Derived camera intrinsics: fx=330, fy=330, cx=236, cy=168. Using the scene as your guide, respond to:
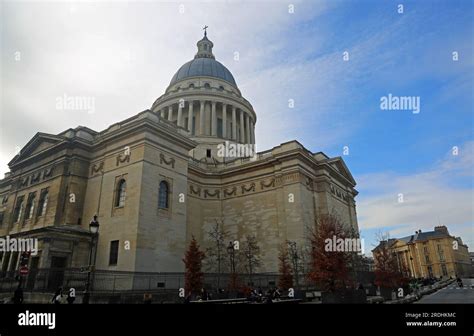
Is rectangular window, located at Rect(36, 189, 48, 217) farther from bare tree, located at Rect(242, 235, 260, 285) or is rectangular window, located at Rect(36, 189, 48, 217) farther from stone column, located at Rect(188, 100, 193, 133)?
stone column, located at Rect(188, 100, 193, 133)

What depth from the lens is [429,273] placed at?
92938 mm

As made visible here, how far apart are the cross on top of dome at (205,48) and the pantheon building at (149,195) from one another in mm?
29160

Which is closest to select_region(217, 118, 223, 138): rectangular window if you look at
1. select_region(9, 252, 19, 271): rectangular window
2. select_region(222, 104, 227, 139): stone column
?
select_region(222, 104, 227, 139): stone column

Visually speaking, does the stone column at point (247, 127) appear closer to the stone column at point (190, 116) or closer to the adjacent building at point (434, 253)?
the stone column at point (190, 116)

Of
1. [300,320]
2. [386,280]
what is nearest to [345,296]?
[386,280]

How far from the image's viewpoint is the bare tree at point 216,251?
3591cm

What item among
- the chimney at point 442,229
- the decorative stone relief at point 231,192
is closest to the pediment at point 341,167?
the decorative stone relief at point 231,192

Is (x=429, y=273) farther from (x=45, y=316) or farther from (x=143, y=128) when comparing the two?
(x=45, y=316)

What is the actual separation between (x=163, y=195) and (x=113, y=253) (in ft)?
21.0

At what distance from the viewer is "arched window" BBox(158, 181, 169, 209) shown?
2938 centimetres

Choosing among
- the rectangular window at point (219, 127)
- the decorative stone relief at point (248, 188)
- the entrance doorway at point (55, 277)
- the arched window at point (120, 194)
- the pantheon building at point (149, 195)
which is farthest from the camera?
the rectangular window at point (219, 127)

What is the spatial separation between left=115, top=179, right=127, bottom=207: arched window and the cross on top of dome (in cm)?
4187

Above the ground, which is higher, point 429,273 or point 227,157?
point 227,157

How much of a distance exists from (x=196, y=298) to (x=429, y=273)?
3615 inches
